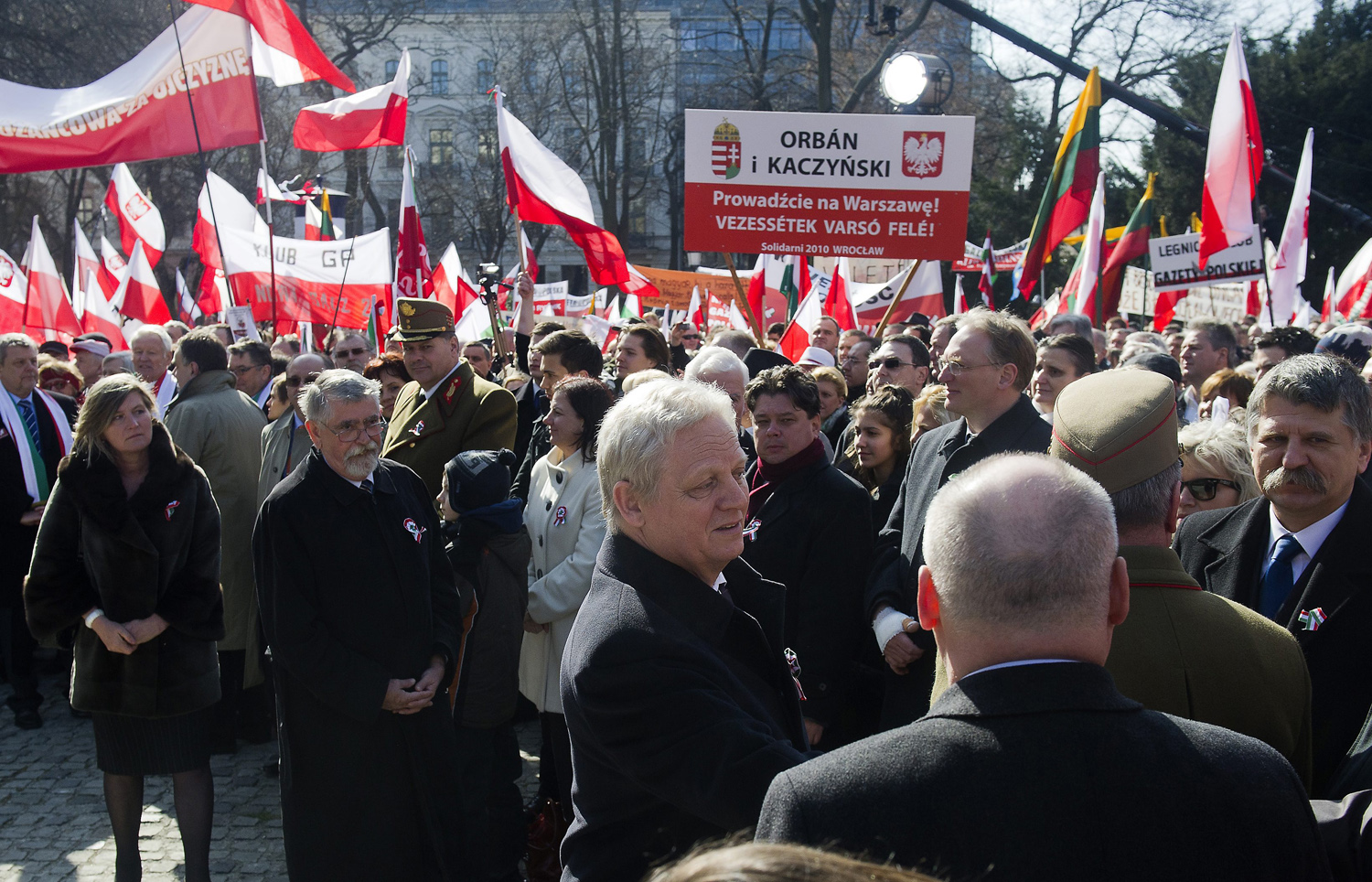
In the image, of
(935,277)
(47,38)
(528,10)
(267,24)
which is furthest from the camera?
(528,10)

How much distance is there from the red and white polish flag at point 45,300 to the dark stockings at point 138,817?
900 centimetres

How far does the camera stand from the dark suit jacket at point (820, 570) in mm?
3734

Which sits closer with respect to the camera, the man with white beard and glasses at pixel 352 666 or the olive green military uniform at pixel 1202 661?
the olive green military uniform at pixel 1202 661

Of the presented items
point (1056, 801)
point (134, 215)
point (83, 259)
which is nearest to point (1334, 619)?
point (1056, 801)

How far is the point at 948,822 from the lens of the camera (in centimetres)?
131

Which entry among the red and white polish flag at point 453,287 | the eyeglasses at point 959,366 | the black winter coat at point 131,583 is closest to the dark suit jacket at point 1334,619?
the eyeglasses at point 959,366

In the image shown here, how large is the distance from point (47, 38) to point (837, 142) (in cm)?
1830

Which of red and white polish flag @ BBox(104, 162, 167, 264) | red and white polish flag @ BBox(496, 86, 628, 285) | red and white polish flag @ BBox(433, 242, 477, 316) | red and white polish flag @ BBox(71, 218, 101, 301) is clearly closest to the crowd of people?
red and white polish flag @ BBox(496, 86, 628, 285)

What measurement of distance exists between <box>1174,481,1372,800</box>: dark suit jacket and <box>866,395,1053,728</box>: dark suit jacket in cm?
88

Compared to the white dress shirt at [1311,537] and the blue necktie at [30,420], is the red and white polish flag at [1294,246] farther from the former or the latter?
the blue necktie at [30,420]

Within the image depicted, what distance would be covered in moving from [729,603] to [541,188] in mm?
7280

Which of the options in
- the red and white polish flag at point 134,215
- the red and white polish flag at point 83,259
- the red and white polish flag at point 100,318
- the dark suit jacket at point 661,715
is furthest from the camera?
the red and white polish flag at point 134,215

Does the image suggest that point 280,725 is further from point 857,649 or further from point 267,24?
point 267,24

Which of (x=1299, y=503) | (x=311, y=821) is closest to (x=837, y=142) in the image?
(x=1299, y=503)
